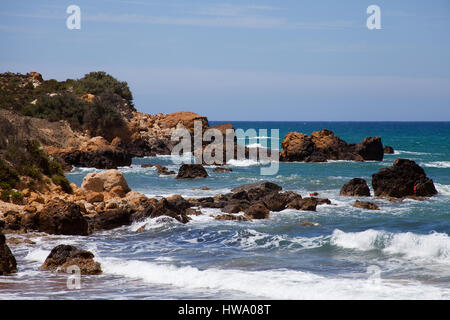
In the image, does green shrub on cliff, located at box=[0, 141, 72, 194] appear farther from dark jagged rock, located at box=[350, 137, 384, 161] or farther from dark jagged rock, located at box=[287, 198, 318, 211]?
dark jagged rock, located at box=[350, 137, 384, 161]

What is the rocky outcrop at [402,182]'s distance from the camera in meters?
25.8

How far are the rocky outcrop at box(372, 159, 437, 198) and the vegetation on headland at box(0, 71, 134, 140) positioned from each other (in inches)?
1093

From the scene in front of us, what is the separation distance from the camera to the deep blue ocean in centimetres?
1121

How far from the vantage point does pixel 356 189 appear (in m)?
26.8

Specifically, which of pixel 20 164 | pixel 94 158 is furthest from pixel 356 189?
pixel 94 158

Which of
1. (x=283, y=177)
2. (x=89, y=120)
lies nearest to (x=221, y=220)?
(x=283, y=177)

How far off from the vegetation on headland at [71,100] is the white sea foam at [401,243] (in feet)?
110

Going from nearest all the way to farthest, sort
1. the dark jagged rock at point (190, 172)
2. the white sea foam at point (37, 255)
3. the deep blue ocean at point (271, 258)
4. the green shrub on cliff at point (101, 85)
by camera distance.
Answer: the deep blue ocean at point (271, 258), the white sea foam at point (37, 255), the dark jagged rock at point (190, 172), the green shrub on cliff at point (101, 85)

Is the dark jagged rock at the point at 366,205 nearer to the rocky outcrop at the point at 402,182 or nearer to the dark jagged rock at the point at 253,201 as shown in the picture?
the dark jagged rock at the point at 253,201

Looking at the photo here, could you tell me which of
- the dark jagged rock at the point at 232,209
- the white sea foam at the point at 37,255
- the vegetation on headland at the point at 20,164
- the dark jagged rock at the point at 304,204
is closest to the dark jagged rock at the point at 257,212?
the dark jagged rock at the point at 232,209

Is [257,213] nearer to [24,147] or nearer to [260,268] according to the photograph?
[260,268]

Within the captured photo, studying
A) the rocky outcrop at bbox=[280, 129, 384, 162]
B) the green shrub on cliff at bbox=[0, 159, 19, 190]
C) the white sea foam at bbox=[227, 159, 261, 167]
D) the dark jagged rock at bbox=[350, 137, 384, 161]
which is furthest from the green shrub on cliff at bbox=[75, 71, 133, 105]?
the green shrub on cliff at bbox=[0, 159, 19, 190]

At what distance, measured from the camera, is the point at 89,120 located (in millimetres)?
47625
